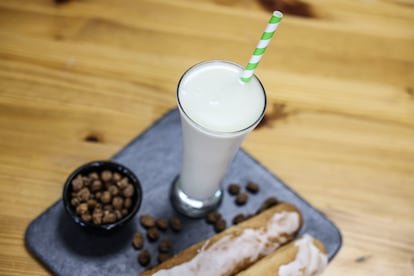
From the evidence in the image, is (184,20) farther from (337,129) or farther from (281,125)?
(337,129)

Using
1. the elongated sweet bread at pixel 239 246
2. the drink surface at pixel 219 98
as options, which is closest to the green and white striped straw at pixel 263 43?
the drink surface at pixel 219 98

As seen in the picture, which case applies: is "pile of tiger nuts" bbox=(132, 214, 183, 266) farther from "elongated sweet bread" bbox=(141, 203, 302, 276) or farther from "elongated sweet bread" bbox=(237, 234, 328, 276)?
"elongated sweet bread" bbox=(237, 234, 328, 276)

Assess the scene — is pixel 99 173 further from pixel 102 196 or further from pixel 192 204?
pixel 192 204

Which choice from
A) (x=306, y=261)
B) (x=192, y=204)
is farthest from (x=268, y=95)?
(x=306, y=261)

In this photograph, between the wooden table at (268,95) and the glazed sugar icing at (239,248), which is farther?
the wooden table at (268,95)

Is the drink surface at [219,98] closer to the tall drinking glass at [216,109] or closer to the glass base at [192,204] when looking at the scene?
the tall drinking glass at [216,109]

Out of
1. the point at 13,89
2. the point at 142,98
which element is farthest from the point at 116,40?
the point at 13,89
